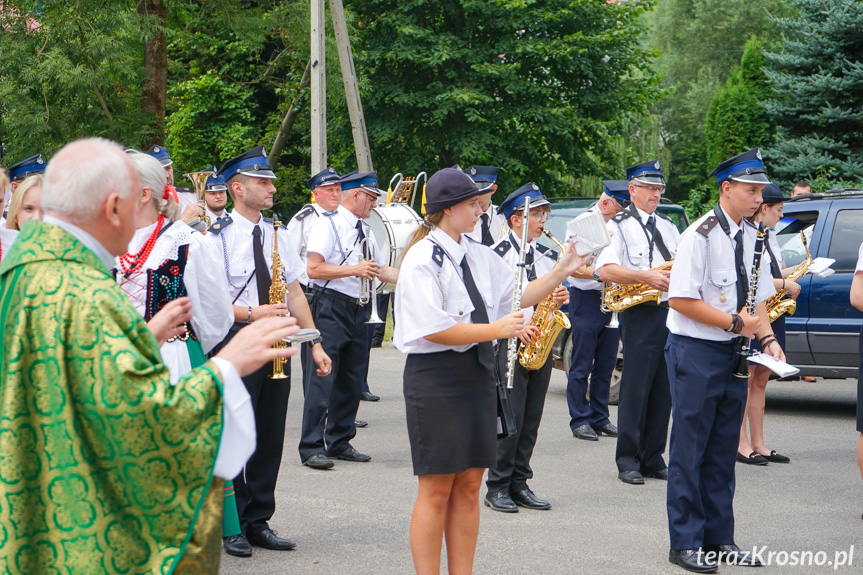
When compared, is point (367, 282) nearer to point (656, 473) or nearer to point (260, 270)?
point (260, 270)

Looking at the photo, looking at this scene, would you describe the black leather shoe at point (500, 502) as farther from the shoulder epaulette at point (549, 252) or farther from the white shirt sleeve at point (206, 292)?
the white shirt sleeve at point (206, 292)

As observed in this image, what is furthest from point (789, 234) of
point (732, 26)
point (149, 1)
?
point (732, 26)

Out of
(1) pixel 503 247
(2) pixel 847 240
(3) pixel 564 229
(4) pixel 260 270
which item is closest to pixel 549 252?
(1) pixel 503 247

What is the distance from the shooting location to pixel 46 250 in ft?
8.59

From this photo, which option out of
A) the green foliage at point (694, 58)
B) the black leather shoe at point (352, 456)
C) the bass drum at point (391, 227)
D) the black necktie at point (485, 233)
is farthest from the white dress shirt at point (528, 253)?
the green foliage at point (694, 58)

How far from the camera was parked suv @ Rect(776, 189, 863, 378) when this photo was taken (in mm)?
9688

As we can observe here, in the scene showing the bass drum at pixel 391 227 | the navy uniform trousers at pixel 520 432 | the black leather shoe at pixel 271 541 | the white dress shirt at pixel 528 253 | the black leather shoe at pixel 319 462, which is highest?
the white dress shirt at pixel 528 253

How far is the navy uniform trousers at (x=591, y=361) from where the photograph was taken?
9.29 metres

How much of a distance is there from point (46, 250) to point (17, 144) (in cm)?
1748

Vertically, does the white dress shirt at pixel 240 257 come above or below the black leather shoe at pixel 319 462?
above

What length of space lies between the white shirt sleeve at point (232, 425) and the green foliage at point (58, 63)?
16346mm

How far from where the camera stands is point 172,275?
4277 millimetres

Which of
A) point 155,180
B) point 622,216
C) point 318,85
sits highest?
point 318,85

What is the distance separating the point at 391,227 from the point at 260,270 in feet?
23.8
